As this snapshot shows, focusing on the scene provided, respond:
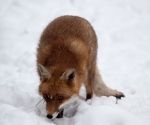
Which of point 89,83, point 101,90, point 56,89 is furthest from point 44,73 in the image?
point 101,90

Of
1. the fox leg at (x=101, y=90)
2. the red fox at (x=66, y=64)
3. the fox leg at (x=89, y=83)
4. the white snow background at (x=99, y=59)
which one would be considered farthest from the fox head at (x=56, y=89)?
the fox leg at (x=101, y=90)

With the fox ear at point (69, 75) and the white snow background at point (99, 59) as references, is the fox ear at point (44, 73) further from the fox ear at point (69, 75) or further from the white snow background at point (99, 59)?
the white snow background at point (99, 59)

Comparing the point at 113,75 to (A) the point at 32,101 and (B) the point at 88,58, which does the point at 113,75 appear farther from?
(A) the point at 32,101

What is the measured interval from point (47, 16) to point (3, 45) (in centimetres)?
254

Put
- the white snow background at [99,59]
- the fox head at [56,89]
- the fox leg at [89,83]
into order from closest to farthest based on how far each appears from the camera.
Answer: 1. the white snow background at [99,59]
2. the fox head at [56,89]
3. the fox leg at [89,83]

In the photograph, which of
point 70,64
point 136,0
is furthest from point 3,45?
point 136,0

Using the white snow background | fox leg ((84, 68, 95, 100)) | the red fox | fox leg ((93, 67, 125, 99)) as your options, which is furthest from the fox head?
fox leg ((93, 67, 125, 99))

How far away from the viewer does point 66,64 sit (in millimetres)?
4246

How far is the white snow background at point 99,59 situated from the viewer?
352 centimetres

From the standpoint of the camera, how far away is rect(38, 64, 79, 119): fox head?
3.70 meters

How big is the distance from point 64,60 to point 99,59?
10.8 feet

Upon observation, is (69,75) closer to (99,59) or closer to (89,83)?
(89,83)

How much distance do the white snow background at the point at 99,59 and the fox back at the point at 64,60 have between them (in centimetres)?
38

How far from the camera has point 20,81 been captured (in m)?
5.93
